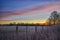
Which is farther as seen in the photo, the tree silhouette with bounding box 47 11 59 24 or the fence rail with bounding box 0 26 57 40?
the fence rail with bounding box 0 26 57 40

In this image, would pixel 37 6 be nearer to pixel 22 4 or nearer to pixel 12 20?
pixel 22 4

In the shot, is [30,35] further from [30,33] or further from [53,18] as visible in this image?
[53,18]

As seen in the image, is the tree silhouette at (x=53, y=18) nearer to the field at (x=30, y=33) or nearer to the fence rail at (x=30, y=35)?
the field at (x=30, y=33)

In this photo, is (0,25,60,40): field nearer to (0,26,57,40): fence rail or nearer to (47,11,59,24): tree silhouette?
(0,26,57,40): fence rail

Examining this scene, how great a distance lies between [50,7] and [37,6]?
0.45 metres

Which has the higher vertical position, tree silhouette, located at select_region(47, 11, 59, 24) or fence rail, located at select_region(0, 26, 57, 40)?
tree silhouette, located at select_region(47, 11, 59, 24)

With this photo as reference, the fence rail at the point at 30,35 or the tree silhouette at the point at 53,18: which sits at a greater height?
the tree silhouette at the point at 53,18

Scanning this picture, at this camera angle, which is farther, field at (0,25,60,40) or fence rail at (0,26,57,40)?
fence rail at (0,26,57,40)

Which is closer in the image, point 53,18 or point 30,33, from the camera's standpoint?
point 53,18

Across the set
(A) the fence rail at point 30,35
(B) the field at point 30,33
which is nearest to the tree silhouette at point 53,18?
(B) the field at point 30,33

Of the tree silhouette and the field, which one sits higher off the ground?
the tree silhouette

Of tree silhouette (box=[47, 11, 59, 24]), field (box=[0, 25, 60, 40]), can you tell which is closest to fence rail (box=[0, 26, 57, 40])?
field (box=[0, 25, 60, 40])

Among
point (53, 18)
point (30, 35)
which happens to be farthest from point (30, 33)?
point (53, 18)

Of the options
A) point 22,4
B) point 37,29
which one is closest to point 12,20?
point 22,4
